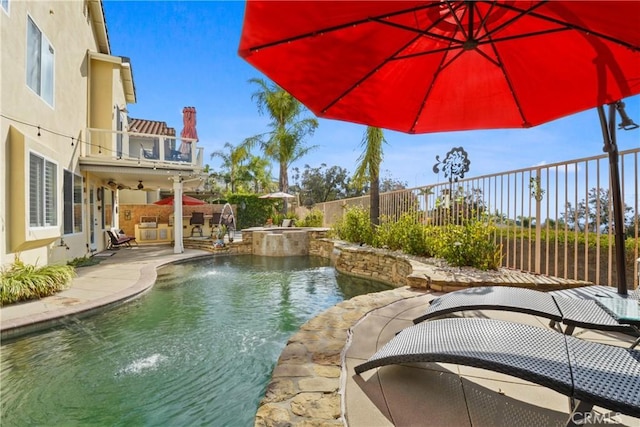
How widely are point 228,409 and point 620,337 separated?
12.3ft

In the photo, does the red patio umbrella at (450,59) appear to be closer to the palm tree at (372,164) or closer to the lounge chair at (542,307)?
the lounge chair at (542,307)

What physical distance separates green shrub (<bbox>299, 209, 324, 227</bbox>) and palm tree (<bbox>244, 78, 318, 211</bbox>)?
6.92ft

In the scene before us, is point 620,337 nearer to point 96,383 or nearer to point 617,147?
point 617,147

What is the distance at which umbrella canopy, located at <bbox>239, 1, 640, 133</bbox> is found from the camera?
2.37 metres

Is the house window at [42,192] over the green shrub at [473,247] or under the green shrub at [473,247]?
over

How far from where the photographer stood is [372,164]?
10.2 metres

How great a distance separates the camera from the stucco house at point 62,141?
5695mm

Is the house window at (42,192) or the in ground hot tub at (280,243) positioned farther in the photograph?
the in ground hot tub at (280,243)

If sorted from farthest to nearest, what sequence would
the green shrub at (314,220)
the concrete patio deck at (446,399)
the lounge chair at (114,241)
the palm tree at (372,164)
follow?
the green shrub at (314,220)
the lounge chair at (114,241)
the palm tree at (372,164)
the concrete patio deck at (446,399)

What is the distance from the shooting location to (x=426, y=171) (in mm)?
9883

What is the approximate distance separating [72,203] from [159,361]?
7.75m

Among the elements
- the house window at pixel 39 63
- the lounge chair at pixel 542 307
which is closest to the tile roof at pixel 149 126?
the house window at pixel 39 63

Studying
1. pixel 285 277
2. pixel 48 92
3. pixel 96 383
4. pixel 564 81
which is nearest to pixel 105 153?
pixel 48 92

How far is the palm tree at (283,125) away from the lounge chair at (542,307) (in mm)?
17034
